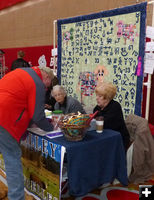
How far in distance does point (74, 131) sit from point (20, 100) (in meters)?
0.44

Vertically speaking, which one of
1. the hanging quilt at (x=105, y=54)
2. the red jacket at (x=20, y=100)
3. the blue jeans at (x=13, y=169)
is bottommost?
the blue jeans at (x=13, y=169)

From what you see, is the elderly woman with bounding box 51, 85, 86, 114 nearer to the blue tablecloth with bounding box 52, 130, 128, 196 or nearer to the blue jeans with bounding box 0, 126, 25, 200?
the blue tablecloth with bounding box 52, 130, 128, 196

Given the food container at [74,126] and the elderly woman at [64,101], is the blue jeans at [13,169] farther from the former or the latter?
the elderly woman at [64,101]

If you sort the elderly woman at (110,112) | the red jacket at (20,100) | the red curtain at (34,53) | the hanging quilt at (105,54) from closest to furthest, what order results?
the red jacket at (20,100)
the elderly woman at (110,112)
the hanging quilt at (105,54)
the red curtain at (34,53)

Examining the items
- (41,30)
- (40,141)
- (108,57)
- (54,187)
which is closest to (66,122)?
(40,141)

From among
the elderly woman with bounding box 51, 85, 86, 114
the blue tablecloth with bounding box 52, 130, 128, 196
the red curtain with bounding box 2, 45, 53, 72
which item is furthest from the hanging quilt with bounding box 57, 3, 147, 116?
the red curtain with bounding box 2, 45, 53, 72

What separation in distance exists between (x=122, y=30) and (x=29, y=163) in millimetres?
1772

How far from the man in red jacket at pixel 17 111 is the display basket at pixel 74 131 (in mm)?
201

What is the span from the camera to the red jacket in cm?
162

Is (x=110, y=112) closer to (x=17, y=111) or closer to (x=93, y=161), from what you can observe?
(x=93, y=161)

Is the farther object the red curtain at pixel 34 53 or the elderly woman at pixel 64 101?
the red curtain at pixel 34 53

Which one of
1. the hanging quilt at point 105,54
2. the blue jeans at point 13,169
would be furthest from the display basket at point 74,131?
the hanging quilt at point 105,54

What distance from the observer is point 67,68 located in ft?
11.4

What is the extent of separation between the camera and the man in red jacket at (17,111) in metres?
1.62
